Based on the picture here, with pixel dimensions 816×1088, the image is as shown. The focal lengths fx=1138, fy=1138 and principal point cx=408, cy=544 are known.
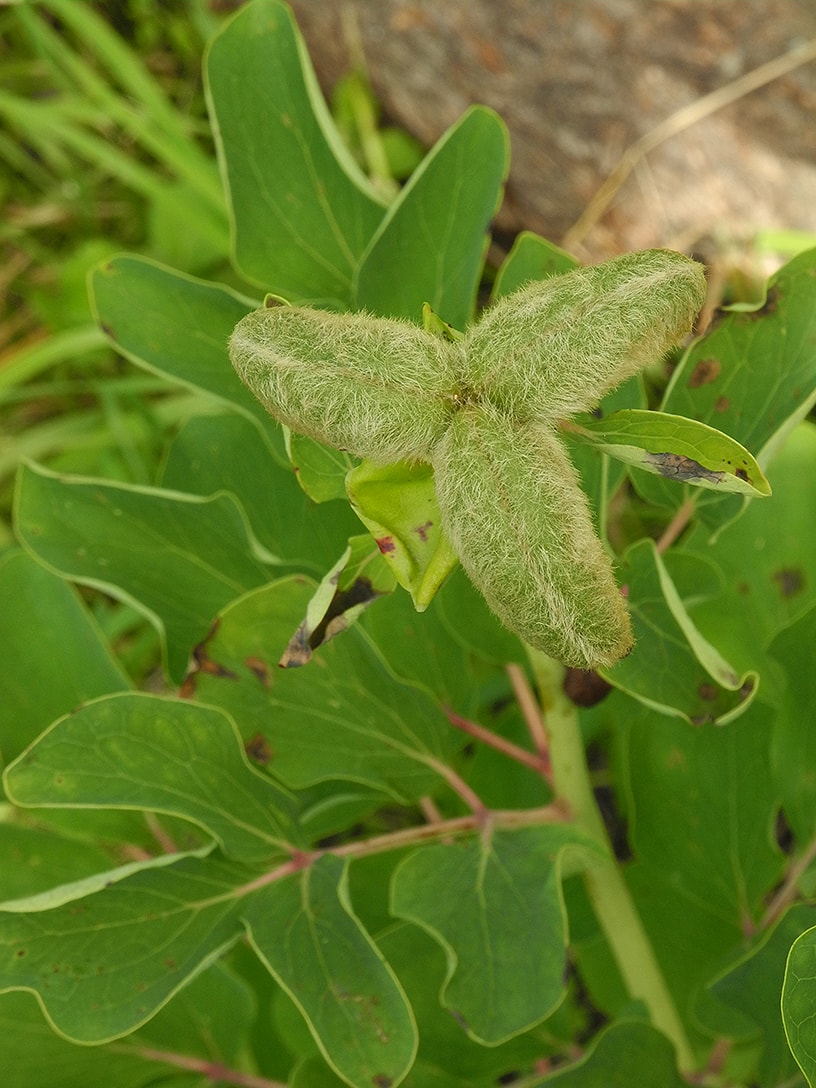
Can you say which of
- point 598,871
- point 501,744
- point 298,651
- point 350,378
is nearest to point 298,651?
Answer: point 298,651

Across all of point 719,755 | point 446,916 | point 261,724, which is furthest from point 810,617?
point 261,724

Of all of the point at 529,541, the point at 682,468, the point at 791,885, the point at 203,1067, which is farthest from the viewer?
the point at 203,1067

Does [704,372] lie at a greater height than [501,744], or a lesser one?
greater

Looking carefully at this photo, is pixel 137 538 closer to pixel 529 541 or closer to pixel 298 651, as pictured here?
pixel 298 651

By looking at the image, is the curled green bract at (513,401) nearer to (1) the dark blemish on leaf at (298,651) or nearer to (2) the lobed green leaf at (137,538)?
(1) the dark blemish on leaf at (298,651)

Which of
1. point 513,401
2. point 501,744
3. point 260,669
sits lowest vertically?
point 501,744

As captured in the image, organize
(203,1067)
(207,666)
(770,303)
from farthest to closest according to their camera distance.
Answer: (203,1067)
(207,666)
(770,303)

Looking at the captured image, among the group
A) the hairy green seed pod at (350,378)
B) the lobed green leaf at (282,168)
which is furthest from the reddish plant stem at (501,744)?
the hairy green seed pod at (350,378)
